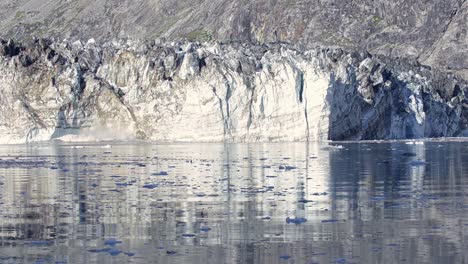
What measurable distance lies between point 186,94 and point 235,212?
31.9 metres

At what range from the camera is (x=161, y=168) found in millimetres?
29734

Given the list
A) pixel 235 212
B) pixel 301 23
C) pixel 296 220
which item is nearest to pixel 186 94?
pixel 235 212

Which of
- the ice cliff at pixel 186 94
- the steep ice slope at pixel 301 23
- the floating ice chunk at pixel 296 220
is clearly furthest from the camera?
the steep ice slope at pixel 301 23

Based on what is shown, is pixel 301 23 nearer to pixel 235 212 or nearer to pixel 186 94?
pixel 186 94

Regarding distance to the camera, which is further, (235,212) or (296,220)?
(235,212)

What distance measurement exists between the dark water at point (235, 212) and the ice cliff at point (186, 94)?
54.2 feet

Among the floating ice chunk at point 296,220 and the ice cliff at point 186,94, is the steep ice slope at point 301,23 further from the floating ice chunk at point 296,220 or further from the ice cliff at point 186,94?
the floating ice chunk at point 296,220

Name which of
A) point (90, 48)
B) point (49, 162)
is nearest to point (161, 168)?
point (49, 162)

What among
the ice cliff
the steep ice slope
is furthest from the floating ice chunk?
the steep ice slope

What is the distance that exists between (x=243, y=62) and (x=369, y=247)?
38.1 metres

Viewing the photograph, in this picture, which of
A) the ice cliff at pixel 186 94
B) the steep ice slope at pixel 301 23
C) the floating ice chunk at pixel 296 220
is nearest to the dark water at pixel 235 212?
the floating ice chunk at pixel 296 220

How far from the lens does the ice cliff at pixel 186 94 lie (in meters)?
48.5

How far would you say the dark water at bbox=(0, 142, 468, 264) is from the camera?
42.9 ft

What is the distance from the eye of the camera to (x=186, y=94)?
4903 cm
